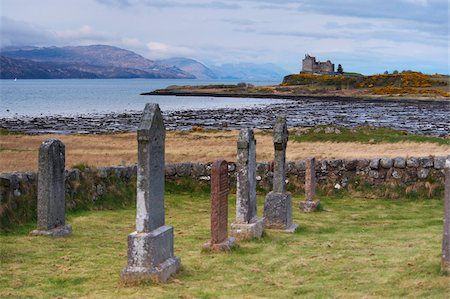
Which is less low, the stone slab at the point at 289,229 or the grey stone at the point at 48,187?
the grey stone at the point at 48,187

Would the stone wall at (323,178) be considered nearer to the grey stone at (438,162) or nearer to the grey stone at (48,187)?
the grey stone at (438,162)

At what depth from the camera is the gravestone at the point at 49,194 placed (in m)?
14.1

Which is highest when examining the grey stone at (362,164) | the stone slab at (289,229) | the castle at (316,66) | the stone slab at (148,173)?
the castle at (316,66)

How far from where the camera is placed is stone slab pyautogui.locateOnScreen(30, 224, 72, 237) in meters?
14.0

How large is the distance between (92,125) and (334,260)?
1963 inches

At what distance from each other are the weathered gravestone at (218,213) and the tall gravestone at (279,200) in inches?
111

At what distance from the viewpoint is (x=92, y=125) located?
195 ft

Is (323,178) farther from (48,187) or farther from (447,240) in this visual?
(447,240)

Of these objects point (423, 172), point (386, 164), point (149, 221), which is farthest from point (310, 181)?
point (149, 221)

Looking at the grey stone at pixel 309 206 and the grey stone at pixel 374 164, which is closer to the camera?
the grey stone at pixel 309 206

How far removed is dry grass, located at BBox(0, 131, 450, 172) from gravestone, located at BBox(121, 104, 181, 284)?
1411 cm

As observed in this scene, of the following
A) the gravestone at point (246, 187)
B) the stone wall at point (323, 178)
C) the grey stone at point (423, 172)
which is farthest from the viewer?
the grey stone at point (423, 172)

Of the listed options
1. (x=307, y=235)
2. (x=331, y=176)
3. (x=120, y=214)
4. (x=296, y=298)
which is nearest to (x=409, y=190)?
(x=331, y=176)

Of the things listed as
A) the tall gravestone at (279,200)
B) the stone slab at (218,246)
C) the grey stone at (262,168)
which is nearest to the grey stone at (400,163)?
the grey stone at (262,168)
